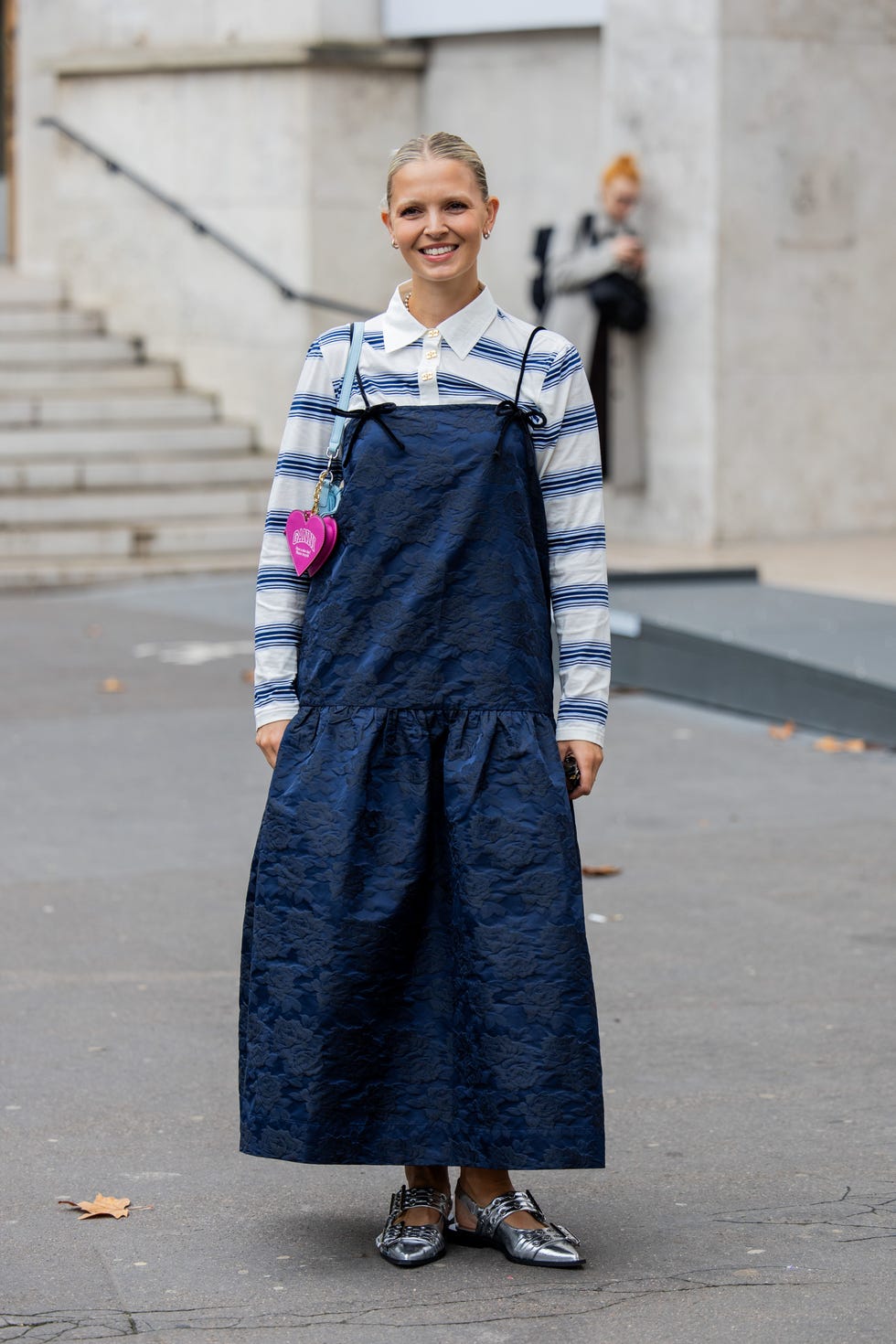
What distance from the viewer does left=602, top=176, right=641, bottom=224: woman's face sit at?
14.4 metres

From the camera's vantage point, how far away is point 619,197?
14383mm

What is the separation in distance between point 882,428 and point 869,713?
634cm

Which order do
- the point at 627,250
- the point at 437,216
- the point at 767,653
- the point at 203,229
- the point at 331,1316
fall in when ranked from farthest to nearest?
the point at 203,229 → the point at 627,250 → the point at 767,653 → the point at 437,216 → the point at 331,1316

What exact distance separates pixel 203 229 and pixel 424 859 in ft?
44.9

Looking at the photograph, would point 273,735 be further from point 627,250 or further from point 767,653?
point 627,250

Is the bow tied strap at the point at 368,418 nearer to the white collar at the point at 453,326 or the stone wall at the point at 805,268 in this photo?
the white collar at the point at 453,326

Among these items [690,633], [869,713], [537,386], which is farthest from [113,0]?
[537,386]

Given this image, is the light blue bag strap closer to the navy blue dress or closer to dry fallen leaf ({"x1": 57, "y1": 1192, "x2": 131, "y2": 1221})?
the navy blue dress

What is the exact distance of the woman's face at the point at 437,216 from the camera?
4.09 metres

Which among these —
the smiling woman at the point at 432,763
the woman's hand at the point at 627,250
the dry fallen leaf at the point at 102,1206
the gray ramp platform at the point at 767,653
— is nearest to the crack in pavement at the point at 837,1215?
the smiling woman at the point at 432,763

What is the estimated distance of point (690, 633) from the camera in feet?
A: 34.0

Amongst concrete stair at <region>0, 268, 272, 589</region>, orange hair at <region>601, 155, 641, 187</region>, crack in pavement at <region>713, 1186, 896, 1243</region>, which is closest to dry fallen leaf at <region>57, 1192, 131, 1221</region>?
crack in pavement at <region>713, 1186, 896, 1243</region>

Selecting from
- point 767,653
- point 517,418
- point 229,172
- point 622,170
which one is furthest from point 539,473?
point 229,172

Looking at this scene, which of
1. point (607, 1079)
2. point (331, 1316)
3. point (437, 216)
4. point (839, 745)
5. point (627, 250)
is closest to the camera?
point (331, 1316)
